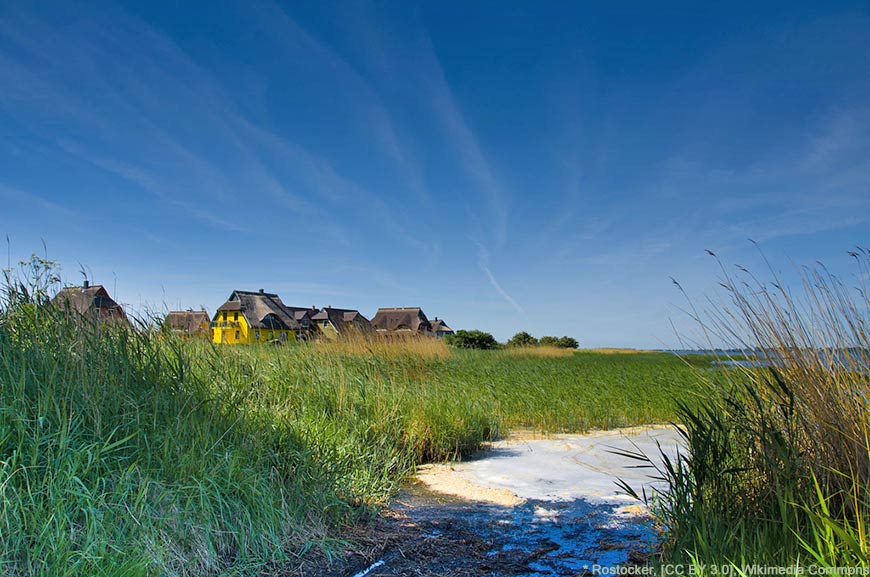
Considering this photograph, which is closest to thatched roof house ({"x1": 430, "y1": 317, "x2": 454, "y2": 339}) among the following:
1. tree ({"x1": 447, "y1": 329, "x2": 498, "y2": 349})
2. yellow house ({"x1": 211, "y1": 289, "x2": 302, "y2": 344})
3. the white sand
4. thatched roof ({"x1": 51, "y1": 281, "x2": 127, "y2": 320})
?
tree ({"x1": 447, "y1": 329, "x2": 498, "y2": 349})

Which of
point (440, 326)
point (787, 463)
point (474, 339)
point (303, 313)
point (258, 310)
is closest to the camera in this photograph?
point (787, 463)

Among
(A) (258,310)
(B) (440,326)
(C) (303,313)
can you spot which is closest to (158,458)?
(A) (258,310)

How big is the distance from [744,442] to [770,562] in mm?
824

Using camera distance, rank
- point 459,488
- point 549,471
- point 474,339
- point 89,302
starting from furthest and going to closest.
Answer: point 474,339
point 549,471
point 459,488
point 89,302

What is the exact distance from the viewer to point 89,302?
450 centimetres

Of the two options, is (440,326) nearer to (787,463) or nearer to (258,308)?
(258,308)

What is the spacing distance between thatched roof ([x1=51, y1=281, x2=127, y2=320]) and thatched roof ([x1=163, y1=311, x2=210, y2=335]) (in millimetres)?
452

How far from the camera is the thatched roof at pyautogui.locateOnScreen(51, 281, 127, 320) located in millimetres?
4178

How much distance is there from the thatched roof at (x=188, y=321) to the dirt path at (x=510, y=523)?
2687 mm

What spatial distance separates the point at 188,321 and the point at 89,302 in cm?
128

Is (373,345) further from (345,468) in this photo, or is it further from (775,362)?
(775,362)

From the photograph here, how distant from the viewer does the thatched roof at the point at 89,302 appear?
418cm

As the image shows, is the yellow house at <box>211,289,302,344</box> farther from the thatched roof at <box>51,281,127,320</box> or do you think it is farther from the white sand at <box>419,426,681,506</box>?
the thatched roof at <box>51,281,127,320</box>

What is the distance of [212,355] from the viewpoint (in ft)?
17.6
